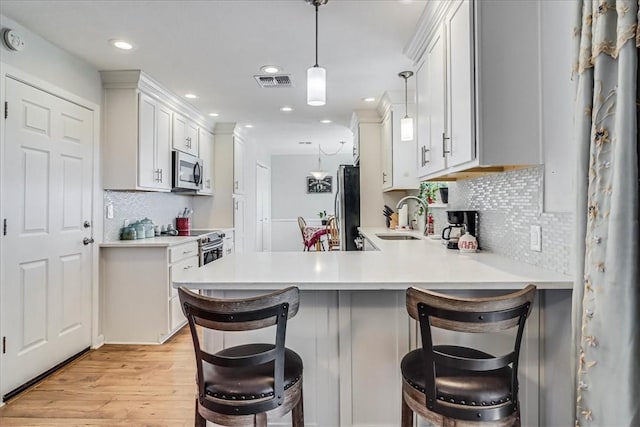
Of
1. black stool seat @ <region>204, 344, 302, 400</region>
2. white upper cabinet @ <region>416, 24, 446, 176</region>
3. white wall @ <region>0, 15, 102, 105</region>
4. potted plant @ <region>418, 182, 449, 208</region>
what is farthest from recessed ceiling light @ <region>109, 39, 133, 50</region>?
potted plant @ <region>418, 182, 449, 208</region>

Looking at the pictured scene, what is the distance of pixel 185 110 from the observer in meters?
4.50

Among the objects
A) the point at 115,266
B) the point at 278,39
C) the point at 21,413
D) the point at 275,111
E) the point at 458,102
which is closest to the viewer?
the point at 458,102

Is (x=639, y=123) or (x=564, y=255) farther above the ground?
(x=639, y=123)

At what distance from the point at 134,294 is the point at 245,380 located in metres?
2.52

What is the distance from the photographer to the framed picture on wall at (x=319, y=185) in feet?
28.7

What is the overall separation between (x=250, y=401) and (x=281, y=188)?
772 centimetres

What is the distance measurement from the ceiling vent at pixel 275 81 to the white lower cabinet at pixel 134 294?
5.92 feet

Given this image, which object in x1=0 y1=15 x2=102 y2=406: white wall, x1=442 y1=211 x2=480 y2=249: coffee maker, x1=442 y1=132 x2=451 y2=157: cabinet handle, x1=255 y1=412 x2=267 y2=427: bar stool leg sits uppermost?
x1=0 y1=15 x2=102 y2=406: white wall

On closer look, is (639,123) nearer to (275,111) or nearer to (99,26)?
(99,26)

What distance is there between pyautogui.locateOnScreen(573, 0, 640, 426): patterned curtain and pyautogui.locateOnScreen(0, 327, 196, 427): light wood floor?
1942mm

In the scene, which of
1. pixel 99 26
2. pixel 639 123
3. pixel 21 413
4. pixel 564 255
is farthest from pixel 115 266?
pixel 639 123

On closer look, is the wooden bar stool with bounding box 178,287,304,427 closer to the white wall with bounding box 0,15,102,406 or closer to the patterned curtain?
the patterned curtain

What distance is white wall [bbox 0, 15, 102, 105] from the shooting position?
2.47 meters

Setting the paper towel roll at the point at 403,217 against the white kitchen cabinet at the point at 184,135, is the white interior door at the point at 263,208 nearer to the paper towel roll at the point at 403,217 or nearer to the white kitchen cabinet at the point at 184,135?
the white kitchen cabinet at the point at 184,135
